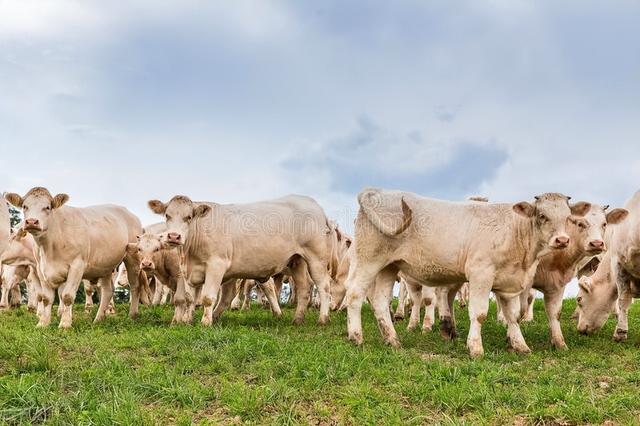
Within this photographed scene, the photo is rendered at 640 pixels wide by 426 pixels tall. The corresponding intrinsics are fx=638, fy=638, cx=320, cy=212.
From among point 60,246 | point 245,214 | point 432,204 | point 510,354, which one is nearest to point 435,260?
point 432,204

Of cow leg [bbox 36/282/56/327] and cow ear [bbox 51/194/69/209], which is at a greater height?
cow ear [bbox 51/194/69/209]

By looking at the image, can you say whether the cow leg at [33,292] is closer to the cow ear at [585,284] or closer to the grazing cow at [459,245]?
the grazing cow at [459,245]

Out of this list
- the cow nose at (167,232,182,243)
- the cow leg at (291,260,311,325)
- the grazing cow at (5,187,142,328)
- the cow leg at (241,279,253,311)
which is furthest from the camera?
the cow leg at (241,279,253,311)

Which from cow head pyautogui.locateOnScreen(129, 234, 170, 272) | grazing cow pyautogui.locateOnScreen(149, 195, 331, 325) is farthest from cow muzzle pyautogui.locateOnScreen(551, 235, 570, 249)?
cow head pyautogui.locateOnScreen(129, 234, 170, 272)

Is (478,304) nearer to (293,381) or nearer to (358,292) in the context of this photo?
(358,292)

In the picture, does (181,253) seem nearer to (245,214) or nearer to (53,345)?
(245,214)

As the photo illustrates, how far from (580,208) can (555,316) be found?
1.95 metres

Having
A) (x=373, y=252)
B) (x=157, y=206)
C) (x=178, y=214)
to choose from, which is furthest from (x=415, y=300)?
(x=157, y=206)

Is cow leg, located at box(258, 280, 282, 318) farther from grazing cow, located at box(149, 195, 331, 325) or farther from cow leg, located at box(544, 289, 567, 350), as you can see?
cow leg, located at box(544, 289, 567, 350)

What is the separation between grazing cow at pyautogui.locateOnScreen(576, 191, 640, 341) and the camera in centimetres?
1142

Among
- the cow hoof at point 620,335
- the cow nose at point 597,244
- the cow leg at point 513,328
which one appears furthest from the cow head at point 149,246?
the cow hoof at point 620,335

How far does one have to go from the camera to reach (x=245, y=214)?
45.0 feet

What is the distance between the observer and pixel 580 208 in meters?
10.1

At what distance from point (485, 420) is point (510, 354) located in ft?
11.1
